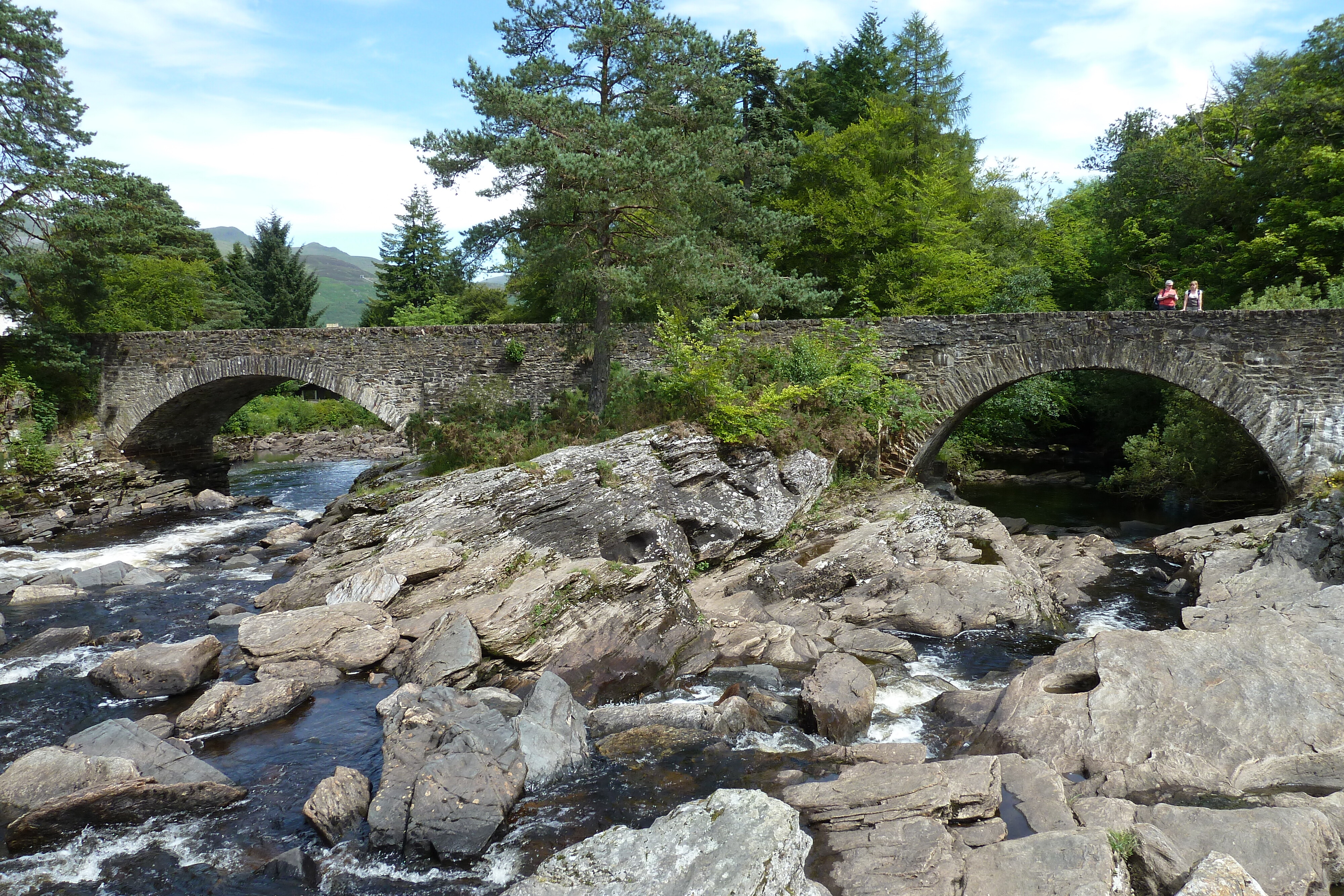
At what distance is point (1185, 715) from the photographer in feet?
25.9

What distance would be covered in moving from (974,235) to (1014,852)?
1124 inches

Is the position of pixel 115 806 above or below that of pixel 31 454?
below

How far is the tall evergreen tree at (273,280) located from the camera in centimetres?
5053

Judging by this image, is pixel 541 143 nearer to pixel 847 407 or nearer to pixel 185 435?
pixel 847 407

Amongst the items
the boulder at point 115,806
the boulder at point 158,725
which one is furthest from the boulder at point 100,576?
the boulder at point 115,806

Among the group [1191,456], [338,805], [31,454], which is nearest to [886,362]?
[1191,456]

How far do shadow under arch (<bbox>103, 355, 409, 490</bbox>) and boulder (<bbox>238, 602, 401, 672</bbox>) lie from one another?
1120cm

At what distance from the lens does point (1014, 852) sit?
6082mm

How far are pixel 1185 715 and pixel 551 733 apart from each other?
652cm

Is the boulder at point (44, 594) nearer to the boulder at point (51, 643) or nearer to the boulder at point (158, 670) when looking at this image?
the boulder at point (51, 643)

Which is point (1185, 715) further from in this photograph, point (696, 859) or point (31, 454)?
point (31, 454)

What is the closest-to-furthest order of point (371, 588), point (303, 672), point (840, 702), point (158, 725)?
point (840, 702) < point (158, 725) < point (303, 672) < point (371, 588)

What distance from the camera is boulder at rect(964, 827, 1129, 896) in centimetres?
567

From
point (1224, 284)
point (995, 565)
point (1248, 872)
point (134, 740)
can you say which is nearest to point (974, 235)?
point (1224, 284)
